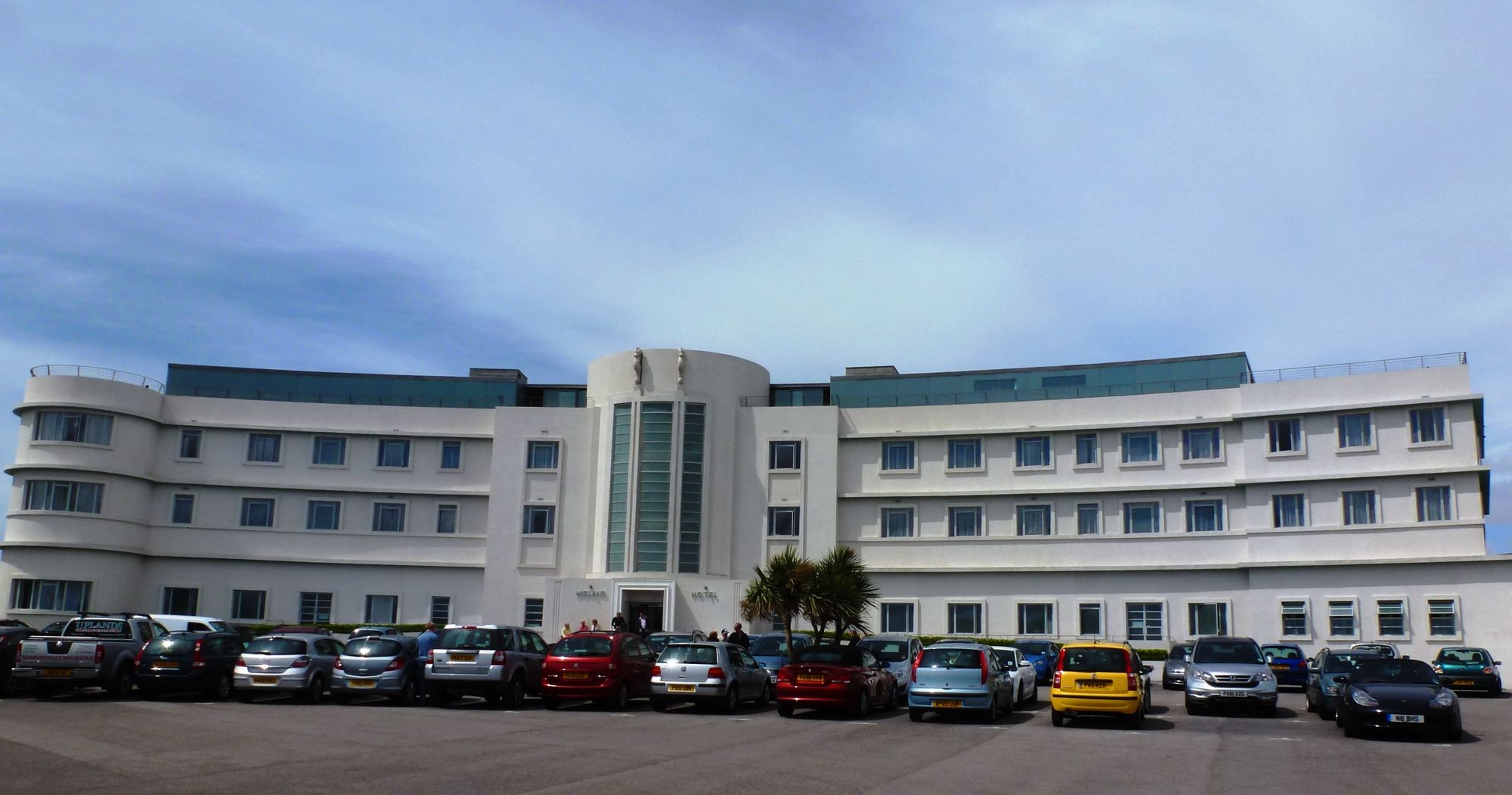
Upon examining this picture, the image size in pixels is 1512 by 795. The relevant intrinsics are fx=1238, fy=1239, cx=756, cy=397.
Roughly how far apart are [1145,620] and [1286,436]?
27.0 feet

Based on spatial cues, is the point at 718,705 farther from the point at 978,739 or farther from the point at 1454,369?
the point at 1454,369

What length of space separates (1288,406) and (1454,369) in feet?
17.1

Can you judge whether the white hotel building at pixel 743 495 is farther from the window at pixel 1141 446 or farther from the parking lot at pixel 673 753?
the parking lot at pixel 673 753

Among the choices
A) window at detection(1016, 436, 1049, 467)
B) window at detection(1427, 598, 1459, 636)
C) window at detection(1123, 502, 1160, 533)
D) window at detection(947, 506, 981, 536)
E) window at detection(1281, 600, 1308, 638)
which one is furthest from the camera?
window at detection(947, 506, 981, 536)

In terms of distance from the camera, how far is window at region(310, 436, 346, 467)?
5075 cm

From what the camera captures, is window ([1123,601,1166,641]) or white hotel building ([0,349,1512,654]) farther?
window ([1123,601,1166,641])

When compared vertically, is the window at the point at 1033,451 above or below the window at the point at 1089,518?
above

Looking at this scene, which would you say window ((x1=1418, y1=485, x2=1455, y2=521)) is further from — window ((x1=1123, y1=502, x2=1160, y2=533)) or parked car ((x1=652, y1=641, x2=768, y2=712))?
parked car ((x1=652, y1=641, x2=768, y2=712))

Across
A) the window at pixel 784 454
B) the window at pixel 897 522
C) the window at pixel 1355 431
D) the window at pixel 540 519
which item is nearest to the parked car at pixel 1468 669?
the window at pixel 1355 431

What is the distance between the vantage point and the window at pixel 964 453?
4794 centimetres

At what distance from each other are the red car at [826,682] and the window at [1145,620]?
79.0ft

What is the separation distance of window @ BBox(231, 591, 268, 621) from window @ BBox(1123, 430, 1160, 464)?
34.2 meters

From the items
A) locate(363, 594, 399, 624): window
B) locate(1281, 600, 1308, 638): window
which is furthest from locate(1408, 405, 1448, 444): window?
locate(363, 594, 399, 624): window

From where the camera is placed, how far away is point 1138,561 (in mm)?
45281
